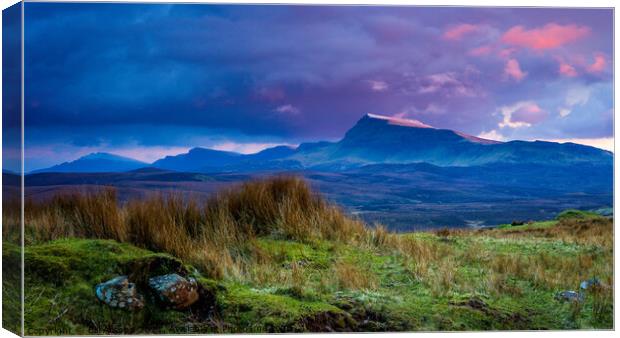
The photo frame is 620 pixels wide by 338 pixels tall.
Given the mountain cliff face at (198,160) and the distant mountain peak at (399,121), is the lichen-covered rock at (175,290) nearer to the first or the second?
the mountain cliff face at (198,160)

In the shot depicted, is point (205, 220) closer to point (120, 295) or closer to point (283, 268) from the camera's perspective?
point (283, 268)

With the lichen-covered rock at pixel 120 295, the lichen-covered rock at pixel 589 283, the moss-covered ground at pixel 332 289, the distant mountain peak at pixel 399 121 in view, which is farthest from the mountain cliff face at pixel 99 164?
the lichen-covered rock at pixel 589 283

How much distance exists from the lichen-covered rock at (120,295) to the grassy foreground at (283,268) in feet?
0.17

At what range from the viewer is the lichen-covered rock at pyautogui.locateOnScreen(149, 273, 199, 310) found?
17.8 feet

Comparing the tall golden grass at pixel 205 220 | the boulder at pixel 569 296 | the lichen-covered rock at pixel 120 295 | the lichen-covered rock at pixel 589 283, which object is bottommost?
the boulder at pixel 569 296

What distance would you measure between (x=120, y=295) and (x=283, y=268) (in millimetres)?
1396

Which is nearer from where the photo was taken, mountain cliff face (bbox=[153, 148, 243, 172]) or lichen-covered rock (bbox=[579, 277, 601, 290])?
lichen-covered rock (bbox=[579, 277, 601, 290])

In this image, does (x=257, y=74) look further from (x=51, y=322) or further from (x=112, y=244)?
(x=51, y=322)

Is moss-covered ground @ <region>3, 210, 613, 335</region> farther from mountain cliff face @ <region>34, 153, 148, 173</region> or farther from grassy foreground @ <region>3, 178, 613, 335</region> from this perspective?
mountain cliff face @ <region>34, 153, 148, 173</region>

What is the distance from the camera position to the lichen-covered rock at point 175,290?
5435 mm

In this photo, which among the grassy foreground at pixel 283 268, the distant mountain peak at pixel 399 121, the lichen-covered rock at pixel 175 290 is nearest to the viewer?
the lichen-covered rock at pixel 175 290

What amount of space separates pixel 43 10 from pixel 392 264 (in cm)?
350

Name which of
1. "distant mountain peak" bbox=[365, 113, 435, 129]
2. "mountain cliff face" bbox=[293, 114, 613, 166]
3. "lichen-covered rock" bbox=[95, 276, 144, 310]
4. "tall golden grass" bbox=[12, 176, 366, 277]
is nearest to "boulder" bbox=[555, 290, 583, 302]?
"mountain cliff face" bbox=[293, 114, 613, 166]

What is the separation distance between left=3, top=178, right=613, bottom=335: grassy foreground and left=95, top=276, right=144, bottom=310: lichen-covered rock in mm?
51
